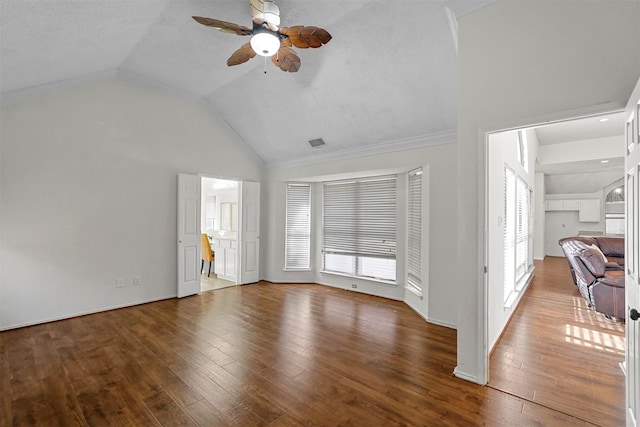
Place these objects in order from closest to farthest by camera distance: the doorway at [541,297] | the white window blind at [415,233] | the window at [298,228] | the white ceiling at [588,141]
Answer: the doorway at [541,297]
the white window blind at [415,233]
the white ceiling at [588,141]
the window at [298,228]

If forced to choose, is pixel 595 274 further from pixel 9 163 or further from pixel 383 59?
pixel 9 163

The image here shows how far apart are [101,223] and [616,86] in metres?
5.83

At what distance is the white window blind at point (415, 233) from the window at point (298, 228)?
2261 millimetres

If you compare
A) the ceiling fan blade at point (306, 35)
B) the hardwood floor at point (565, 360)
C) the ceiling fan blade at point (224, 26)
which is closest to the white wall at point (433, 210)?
the hardwood floor at point (565, 360)

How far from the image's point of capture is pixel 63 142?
4039 mm

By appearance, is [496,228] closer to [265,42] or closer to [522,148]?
[522,148]

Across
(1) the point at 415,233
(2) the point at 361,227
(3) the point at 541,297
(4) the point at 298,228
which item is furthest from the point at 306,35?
(3) the point at 541,297

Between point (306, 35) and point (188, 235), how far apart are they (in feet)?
13.1

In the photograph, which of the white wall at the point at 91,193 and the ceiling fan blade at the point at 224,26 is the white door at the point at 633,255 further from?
the white wall at the point at 91,193

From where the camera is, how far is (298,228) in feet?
20.7

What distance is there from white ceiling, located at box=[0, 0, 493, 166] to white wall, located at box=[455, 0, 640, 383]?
0.43 m

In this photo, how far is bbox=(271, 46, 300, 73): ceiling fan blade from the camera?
283 centimetres

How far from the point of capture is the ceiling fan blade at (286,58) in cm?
283

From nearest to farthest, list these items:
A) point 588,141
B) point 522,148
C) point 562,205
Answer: point 522,148, point 588,141, point 562,205
